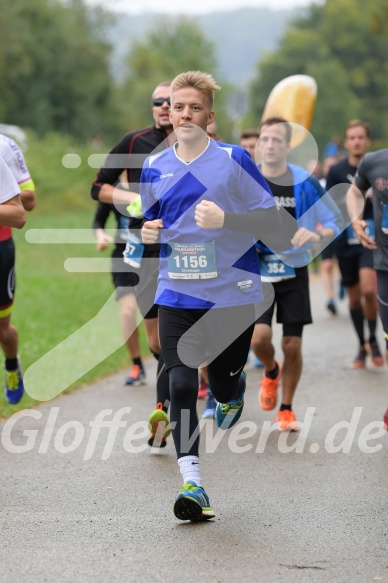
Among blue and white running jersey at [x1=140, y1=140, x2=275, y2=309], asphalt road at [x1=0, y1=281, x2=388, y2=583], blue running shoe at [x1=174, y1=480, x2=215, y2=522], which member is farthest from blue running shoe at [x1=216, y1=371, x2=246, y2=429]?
blue running shoe at [x1=174, y1=480, x2=215, y2=522]

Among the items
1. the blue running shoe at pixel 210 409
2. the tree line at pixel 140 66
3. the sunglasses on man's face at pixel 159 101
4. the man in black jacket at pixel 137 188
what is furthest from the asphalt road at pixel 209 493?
the tree line at pixel 140 66

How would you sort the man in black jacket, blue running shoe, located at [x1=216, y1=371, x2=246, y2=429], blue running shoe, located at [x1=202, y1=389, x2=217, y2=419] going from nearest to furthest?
blue running shoe, located at [x1=216, y1=371, x2=246, y2=429] → the man in black jacket → blue running shoe, located at [x1=202, y1=389, x2=217, y2=419]

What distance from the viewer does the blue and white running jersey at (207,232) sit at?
5695mm

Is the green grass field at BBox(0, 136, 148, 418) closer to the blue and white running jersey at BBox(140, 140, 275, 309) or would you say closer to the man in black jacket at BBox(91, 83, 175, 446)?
the man in black jacket at BBox(91, 83, 175, 446)

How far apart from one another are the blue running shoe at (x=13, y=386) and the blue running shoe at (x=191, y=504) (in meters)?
3.15

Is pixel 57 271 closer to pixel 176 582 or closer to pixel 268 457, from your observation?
pixel 268 457

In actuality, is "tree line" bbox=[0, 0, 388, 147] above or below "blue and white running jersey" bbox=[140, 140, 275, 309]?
above

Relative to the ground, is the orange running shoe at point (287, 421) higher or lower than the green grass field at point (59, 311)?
higher

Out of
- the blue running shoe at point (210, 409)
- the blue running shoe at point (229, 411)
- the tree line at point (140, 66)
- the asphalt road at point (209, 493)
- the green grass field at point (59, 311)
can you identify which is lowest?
the green grass field at point (59, 311)

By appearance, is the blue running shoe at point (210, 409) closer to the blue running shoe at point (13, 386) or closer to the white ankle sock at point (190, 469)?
the blue running shoe at point (13, 386)

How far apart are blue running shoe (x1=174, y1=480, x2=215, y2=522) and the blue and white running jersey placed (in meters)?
0.91

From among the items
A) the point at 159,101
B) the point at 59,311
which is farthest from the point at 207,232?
the point at 59,311

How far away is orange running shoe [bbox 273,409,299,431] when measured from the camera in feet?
26.5

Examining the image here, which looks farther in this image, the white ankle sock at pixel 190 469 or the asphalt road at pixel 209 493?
the white ankle sock at pixel 190 469
